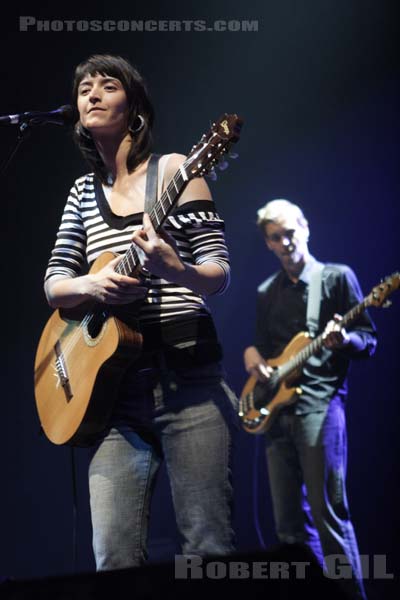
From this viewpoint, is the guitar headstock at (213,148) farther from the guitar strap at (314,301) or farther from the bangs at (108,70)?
the guitar strap at (314,301)

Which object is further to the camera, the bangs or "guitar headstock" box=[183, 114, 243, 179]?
the bangs

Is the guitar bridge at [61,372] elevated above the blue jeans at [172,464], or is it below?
above

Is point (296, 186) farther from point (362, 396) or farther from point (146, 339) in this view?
point (146, 339)

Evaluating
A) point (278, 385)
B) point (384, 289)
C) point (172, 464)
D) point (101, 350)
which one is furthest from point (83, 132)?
point (278, 385)

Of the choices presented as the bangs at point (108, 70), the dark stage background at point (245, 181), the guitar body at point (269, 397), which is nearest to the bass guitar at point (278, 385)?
the guitar body at point (269, 397)

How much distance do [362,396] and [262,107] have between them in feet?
6.03

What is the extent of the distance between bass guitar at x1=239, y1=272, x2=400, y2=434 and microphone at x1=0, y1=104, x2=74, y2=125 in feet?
7.03

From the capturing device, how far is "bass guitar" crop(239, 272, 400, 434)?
421cm

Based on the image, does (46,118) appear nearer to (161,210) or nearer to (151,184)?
(151,184)

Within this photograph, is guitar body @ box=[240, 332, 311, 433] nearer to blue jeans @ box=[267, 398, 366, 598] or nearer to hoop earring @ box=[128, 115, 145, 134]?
blue jeans @ box=[267, 398, 366, 598]

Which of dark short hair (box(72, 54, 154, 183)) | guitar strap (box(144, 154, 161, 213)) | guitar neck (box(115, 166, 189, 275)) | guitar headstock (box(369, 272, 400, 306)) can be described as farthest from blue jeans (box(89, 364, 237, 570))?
guitar headstock (box(369, 272, 400, 306))

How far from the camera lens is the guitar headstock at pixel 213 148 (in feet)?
6.49

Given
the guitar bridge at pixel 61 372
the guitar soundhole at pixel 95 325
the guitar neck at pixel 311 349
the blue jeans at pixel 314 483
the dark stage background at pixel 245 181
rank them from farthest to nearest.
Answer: the dark stage background at pixel 245 181 → the guitar neck at pixel 311 349 → the blue jeans at pixel 314 483 → the guitar bridge at pixel 61 372 → the guitar soundhole at pixel 95 325

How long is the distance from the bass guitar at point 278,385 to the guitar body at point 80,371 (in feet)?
6.80
